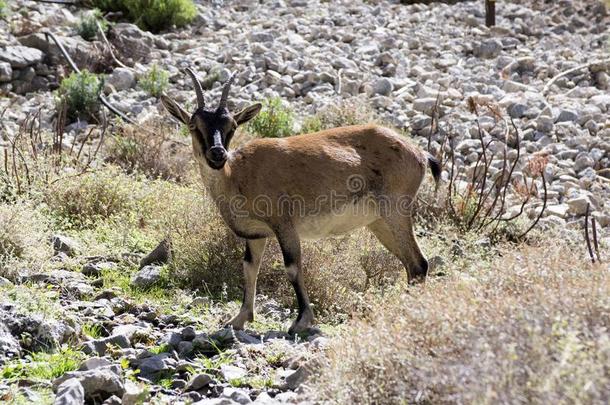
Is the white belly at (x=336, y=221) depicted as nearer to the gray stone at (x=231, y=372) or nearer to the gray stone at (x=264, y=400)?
the gray stone at (x=231, y=372)

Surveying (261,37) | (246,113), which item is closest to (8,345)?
(246,113)

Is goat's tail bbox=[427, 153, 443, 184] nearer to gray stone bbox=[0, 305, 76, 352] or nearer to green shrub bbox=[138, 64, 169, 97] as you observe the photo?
gray stone bbox=[0, 305, 76, 352]


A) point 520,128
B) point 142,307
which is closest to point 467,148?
point 520,128

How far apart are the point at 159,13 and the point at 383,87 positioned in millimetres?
5322

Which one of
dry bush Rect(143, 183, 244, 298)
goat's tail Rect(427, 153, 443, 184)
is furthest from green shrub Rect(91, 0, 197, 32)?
goat's tail Rect(427, 153, 443, 184)

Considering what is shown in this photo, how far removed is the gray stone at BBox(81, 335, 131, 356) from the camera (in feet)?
20.0

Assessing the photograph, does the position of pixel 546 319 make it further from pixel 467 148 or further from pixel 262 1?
A: pixel 262 1

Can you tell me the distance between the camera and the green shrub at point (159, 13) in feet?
56.0

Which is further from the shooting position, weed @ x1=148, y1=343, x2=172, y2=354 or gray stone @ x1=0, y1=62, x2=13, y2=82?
gray stone @ x1=0, y1=62, x2=13, y2=82

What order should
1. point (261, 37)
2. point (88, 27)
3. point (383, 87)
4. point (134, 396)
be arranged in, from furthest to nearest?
point (261, 37), point (88, 27), point (383, 87), point (134, 396)

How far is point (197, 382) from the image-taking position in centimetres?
565

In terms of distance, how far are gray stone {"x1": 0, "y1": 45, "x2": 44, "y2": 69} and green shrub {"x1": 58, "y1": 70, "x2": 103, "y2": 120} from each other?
148cm

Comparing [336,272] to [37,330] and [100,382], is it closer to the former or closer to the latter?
[37,330]

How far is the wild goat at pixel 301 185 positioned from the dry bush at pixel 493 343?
1.97 meters
